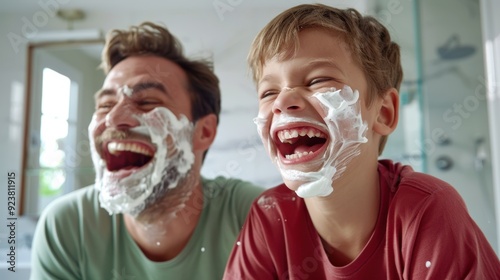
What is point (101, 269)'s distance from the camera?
2.55 ft

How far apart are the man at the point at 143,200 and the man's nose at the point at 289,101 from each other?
0.33 meters

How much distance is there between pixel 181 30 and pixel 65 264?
61cm

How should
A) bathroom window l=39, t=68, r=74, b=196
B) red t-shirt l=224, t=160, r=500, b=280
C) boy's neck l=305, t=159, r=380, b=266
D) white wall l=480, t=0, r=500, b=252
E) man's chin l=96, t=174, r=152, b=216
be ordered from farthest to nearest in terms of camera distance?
bathroom window l=39, t=68, r=74, b=196 → white wall l=480, t=0, r=500, b=252 → man's chin l=96, t=174, r=152, b=216 → boy's neck l=305, t=159, r=380, b=266 → red t-shirt l=224, t=160, r=500, b=280

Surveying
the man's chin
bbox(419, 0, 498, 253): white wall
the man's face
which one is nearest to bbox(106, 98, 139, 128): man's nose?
the man's face

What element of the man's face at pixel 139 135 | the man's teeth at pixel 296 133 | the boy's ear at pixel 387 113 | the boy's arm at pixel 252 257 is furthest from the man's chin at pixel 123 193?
the boy's ear at pixel 387 113

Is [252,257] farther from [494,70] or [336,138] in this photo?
[494,70]

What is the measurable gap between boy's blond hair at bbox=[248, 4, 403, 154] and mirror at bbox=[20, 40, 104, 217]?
2.11 ft

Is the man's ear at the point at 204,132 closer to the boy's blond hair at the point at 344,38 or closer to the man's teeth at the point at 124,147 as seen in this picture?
the man's teeth at the point at 124,147

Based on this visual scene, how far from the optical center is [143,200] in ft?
2.46

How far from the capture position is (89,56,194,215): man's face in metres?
0.75

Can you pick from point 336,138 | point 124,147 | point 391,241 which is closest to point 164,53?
point 124,147

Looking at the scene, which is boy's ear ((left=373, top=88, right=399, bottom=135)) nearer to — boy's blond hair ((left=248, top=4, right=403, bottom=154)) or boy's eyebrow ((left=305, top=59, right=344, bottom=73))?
boy's blond hair ((left=248, top=4, right=403, bottom=154))

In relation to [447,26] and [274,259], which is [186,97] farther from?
[447,26]

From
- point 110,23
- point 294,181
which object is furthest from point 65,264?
point 110,23
